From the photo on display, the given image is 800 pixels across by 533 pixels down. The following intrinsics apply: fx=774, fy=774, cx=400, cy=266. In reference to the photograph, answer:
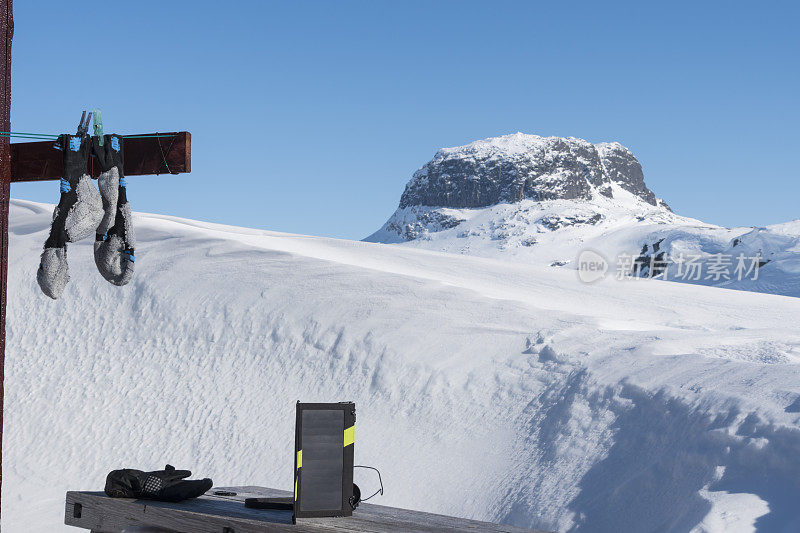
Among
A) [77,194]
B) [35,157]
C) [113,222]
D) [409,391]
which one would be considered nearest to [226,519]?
[113,222]

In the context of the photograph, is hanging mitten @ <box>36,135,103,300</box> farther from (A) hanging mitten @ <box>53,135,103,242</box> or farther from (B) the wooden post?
(B) the wooden post

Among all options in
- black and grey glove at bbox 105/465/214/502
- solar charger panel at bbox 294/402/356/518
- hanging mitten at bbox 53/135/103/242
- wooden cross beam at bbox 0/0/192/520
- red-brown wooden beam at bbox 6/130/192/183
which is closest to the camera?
solar charger panel at bbox 294/402/356/518

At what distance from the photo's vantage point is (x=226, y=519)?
4312 millimetres

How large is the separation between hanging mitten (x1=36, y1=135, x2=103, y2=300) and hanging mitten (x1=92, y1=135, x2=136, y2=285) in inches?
3.1

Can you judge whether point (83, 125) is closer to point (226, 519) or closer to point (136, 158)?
point (136, 158)

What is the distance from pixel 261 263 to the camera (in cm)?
1385

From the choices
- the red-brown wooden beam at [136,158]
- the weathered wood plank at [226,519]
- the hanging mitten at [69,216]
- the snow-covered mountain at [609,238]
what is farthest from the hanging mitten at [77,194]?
the snow-covered mountain at [609,238]

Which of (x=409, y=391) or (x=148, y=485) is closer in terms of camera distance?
(x=148, y=485)

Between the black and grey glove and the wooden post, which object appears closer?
the black and grey glove

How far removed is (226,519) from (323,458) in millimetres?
682

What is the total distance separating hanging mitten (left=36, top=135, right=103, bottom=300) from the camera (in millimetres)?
5430

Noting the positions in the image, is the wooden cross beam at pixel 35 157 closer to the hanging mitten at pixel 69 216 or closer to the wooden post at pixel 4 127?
the wooden post at pixel 4 127

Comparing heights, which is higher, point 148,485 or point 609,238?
point 609,238

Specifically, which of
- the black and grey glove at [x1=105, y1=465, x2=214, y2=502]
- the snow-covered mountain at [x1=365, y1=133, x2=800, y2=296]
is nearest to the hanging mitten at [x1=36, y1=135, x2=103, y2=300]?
the black and grey glove at [x1=105, y1=465, x2=214, y2=502]
